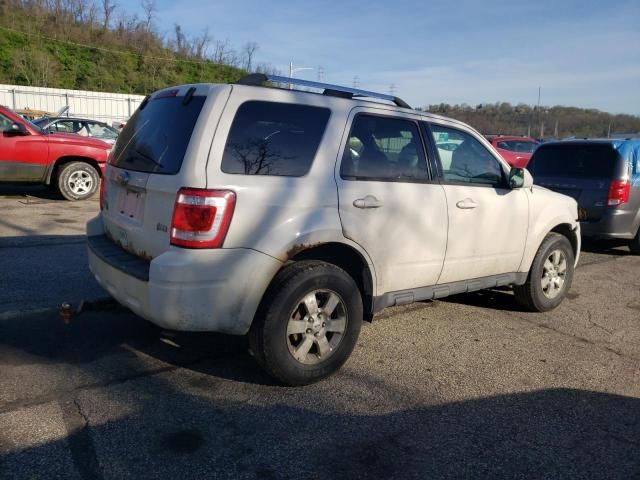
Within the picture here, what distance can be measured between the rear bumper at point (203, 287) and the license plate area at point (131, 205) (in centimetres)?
38

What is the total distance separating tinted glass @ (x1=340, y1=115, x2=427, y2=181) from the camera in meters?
3.76

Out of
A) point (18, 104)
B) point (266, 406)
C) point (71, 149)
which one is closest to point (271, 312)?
point (266, 406)

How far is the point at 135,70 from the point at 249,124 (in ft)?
166

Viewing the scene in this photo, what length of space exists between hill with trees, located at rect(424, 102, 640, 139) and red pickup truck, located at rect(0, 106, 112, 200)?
39732mm

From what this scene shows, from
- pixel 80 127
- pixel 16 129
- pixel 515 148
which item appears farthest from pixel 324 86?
pixel 515 148

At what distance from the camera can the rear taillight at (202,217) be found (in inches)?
123

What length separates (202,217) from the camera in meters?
3.12

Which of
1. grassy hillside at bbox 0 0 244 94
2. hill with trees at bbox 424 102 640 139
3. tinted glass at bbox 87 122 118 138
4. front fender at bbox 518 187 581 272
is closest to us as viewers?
front fender at bbox 518 187 581 272

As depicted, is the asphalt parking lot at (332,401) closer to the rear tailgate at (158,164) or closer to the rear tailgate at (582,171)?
the rear tailgate at (158,164)

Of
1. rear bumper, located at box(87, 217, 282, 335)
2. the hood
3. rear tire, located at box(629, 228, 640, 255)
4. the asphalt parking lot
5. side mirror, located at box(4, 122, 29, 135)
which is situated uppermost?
side mirror, located at box(4, 122, 29, 135)

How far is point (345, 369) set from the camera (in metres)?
3.87

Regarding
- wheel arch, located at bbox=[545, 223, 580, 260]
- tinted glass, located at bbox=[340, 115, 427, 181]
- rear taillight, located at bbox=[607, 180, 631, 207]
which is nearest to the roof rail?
tinted glass, located at bbox=[340, 115, 427, 181]

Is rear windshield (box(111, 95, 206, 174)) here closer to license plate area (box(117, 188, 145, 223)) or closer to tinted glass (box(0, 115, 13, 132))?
license plate area (box(117, 188, 145, 223))

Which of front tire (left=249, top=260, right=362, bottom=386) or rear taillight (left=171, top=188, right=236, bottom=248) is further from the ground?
rear taillight (left=171, top=188, right=236, bottom=248)
